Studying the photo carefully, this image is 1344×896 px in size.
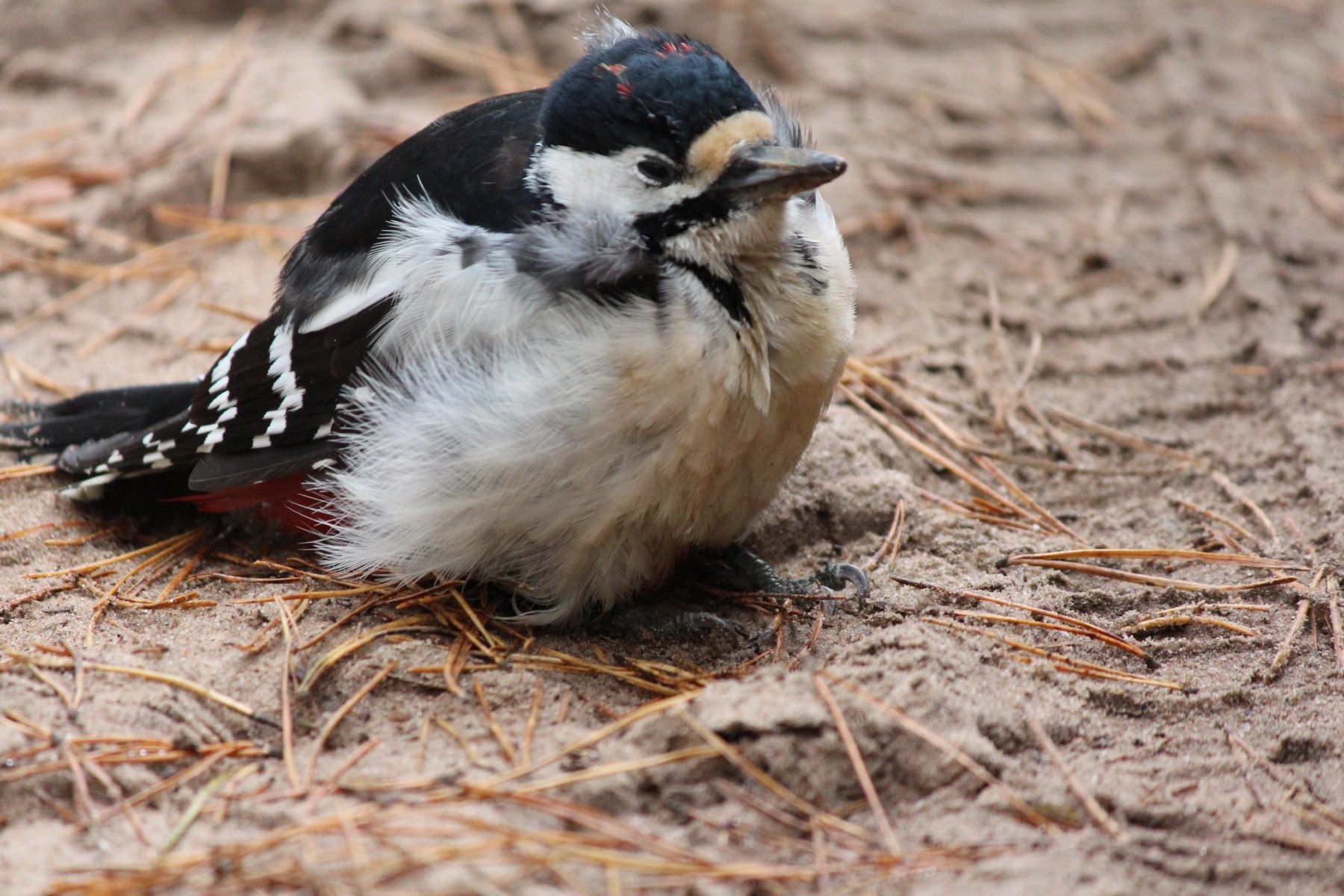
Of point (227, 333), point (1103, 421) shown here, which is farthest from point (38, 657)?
point (1103, 421)

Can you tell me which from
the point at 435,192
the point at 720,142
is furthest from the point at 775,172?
the point at 435,192

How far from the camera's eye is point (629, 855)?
1876 millimetres

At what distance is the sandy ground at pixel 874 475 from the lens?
198 cm

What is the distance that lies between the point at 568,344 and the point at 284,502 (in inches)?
37.6

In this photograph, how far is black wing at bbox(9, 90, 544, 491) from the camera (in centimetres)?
265

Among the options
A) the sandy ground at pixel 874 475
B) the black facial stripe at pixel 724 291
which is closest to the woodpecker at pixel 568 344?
the black facial stripe at pixel 724 291

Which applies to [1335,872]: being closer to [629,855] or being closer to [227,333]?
[629,855]

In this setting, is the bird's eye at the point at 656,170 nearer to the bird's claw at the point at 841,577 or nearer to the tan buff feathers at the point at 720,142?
the tan buff feathers at the point at 720,142

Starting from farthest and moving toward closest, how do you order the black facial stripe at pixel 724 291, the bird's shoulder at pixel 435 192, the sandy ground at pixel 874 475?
the bird's shoulder at pixel 435 192 < the black facial stripe at pixel 724 291 < the sandy ground at pixel 874 475

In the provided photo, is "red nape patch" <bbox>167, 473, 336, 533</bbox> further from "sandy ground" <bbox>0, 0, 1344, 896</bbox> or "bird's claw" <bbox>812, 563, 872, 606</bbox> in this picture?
"bird's claw" <bbox>812, 563, 872, 606</bbox>

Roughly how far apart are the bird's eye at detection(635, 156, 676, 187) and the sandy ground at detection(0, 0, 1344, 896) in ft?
3.21

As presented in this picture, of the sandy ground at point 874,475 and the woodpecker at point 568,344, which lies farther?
the woodpecker at point 568,344

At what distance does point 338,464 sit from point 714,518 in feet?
2.80

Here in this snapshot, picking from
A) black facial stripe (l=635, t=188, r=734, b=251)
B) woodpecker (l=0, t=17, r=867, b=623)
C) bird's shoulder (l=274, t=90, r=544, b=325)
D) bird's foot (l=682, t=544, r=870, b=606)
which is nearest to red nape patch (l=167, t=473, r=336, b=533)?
Result: woodpecker (l=0, t=17, r=867, b=623)
